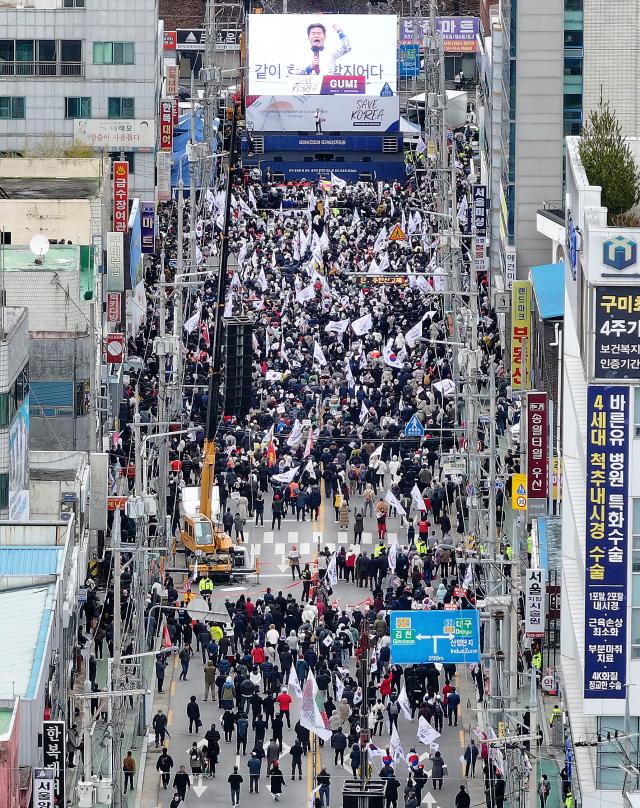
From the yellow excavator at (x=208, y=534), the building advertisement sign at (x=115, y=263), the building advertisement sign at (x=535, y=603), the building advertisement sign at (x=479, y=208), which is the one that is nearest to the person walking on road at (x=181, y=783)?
the building advertisement sign at (x=535, y=603)

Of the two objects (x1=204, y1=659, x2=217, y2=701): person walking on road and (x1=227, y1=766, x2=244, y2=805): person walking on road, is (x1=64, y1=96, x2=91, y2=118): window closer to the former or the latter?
(x1=204, y1=659, x2=217, y2=701): person walking on road

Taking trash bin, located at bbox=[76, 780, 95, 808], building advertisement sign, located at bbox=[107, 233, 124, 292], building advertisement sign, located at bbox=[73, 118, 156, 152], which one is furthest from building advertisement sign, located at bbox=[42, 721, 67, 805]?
building advertisement sign, located at bbox=[73, 118, 156, 152]

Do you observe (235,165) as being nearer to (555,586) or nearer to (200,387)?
(200,387)

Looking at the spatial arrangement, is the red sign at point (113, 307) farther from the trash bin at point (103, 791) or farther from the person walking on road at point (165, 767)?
the trash bin at point (103, 791)

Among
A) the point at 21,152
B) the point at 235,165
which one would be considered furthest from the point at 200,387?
the point at 235,165

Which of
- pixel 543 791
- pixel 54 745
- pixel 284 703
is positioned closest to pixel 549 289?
pixel 284 703

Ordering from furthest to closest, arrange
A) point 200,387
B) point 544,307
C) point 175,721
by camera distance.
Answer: point 200,387, point 544,307, point 175,721
